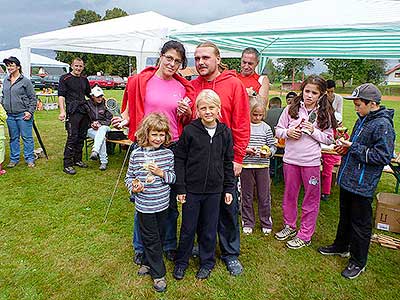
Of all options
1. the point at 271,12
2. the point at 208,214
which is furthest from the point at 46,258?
the point at 271,12

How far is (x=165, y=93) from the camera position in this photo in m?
2.52

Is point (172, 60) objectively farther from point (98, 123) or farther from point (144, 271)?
point (98, 123)

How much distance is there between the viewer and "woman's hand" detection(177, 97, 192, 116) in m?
2.45

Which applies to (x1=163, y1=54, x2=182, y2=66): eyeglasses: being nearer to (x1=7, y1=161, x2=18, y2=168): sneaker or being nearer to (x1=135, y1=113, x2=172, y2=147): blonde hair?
(x1=135, y1=113, x2=172, y2=147): blonde hair

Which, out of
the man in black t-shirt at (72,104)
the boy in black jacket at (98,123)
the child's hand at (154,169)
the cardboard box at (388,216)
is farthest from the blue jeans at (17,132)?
the cardboard box at (388,216)

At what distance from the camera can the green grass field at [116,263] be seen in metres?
2.59

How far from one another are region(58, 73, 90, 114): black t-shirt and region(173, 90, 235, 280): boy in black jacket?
12.0 ft

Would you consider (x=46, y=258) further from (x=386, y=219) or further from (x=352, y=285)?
(x=386, y=219)

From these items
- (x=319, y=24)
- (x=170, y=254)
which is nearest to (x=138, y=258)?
(x=170, y=254)

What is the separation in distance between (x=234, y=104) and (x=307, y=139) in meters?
0.91

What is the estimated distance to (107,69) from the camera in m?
38.8

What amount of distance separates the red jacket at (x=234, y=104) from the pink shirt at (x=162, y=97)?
0.20m

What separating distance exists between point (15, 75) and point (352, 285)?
552 cm

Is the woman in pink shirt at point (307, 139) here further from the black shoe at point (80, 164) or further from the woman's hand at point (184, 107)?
the black shoe at point (80, 164)
